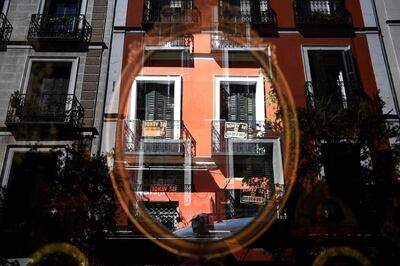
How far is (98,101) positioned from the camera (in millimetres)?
14750

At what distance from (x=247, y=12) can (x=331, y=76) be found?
364 centimetres

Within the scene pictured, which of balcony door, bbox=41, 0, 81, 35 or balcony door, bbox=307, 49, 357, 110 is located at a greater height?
balcony door, bbox=41, 0, 81, 35

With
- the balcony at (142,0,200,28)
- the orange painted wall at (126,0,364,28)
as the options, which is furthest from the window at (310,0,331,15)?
the balcony at (142,0,200,28)

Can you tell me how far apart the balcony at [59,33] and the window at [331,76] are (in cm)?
732

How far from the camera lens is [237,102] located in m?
15.4

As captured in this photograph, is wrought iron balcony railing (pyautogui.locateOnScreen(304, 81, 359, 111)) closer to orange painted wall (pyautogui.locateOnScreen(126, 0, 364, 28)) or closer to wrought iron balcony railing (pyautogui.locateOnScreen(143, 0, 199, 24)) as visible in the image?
orange painted wall (pyautogui.locateOnScreen(126, 0, 364, 28))

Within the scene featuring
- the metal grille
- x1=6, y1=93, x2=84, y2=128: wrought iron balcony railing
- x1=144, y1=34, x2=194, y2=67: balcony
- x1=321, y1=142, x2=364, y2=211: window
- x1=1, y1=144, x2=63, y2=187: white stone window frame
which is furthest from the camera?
x1=144, y1=34, x2=194, y2=67: balcony

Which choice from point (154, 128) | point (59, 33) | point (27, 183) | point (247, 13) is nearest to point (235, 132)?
point (154, 128)

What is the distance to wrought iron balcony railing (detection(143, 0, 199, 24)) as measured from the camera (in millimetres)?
16203

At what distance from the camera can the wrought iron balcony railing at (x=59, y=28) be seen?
51.1 feet

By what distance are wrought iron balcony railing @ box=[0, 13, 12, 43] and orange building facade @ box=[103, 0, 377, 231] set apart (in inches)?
138

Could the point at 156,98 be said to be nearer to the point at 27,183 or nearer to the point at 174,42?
the point at 174,42

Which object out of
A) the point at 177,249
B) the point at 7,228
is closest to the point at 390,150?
the point at 177,249

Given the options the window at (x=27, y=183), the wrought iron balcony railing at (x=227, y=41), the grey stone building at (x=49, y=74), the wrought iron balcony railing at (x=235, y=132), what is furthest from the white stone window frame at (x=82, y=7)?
the wrought iron balcony railing at (x=235, y=132)
